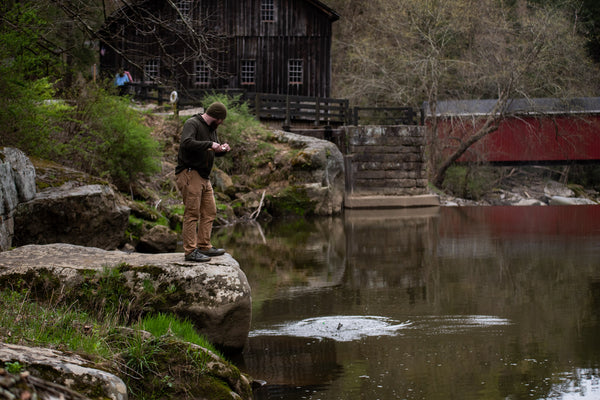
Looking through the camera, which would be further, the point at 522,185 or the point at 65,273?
the point at 522,185

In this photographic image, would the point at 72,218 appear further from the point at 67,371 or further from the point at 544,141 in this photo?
the point at 544,141

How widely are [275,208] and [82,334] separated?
20095 mm

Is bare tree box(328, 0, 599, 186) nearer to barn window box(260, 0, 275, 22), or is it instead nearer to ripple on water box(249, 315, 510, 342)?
barn window box(260, 0, 275, 22)

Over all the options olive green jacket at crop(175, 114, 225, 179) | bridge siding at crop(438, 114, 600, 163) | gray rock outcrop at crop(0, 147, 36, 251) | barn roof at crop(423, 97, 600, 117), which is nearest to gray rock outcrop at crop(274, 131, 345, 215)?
barn roof at crop(423, 97, 600, 117)

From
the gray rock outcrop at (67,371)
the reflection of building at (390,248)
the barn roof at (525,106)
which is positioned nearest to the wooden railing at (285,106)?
the barn roof at (525,106)

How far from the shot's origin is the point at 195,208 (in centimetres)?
798

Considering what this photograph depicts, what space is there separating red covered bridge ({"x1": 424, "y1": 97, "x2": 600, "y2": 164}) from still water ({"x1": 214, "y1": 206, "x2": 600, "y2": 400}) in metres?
19.7

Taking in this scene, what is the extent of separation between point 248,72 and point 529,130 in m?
15.0

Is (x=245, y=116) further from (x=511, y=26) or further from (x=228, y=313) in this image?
(x=228, y=313)

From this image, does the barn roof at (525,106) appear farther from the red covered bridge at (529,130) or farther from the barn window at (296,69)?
the barn window at (296,69)

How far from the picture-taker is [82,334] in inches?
223

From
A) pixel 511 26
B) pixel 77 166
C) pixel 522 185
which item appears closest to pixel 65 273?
pixel 77 166

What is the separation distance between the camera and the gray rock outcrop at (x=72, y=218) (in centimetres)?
1136

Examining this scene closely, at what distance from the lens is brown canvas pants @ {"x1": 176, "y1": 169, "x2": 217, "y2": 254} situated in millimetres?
7906
